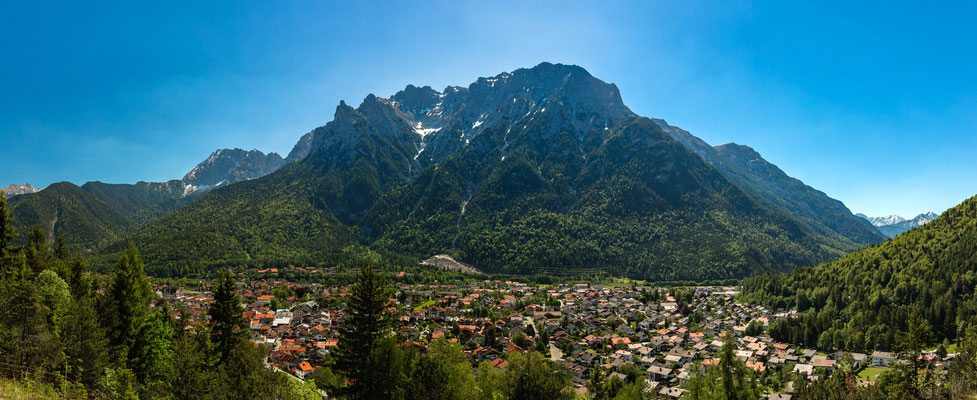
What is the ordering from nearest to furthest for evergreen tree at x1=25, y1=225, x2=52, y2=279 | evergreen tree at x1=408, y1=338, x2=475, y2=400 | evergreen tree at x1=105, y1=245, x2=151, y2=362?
1. evergreen tree at x1=408, y1=338, x2=475, y2=400
2. evergreen tree at x1=105, y1=245, x2=151, y2=362
3. evergreen tree at x1=25, y1=225, x2=52, y2=279

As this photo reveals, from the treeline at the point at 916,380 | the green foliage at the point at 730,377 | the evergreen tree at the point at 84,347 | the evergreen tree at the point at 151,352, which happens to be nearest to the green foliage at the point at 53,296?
the evergreen tree at the point at 84,347

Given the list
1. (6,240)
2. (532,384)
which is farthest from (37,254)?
(532,384)

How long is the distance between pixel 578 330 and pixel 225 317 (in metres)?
70.7

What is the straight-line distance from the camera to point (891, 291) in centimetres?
7944

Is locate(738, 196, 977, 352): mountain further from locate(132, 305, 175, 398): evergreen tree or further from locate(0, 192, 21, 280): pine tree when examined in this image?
locate(0, 192, 21, 280): pine tree

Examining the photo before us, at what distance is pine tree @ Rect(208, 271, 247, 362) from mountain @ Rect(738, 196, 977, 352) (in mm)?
87343

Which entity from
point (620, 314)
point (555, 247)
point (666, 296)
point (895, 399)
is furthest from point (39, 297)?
point (555, 247)

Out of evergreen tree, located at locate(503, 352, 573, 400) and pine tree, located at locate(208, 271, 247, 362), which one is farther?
evergreen tree, located at locate(503, 352, 573, 400)

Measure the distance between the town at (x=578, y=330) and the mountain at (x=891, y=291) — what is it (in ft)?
18.8

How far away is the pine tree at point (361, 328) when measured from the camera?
78.4 ft

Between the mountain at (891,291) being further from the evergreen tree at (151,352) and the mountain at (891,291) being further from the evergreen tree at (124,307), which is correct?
the evergreen tree at (124,307)

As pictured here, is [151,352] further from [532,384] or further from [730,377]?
[730,377]

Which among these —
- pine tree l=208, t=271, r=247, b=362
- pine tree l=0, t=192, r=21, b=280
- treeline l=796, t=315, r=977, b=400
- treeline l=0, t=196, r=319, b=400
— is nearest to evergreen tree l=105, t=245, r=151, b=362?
treeline l=0, t=196, r=319, b=400

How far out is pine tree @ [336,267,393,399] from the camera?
23.9 meters
